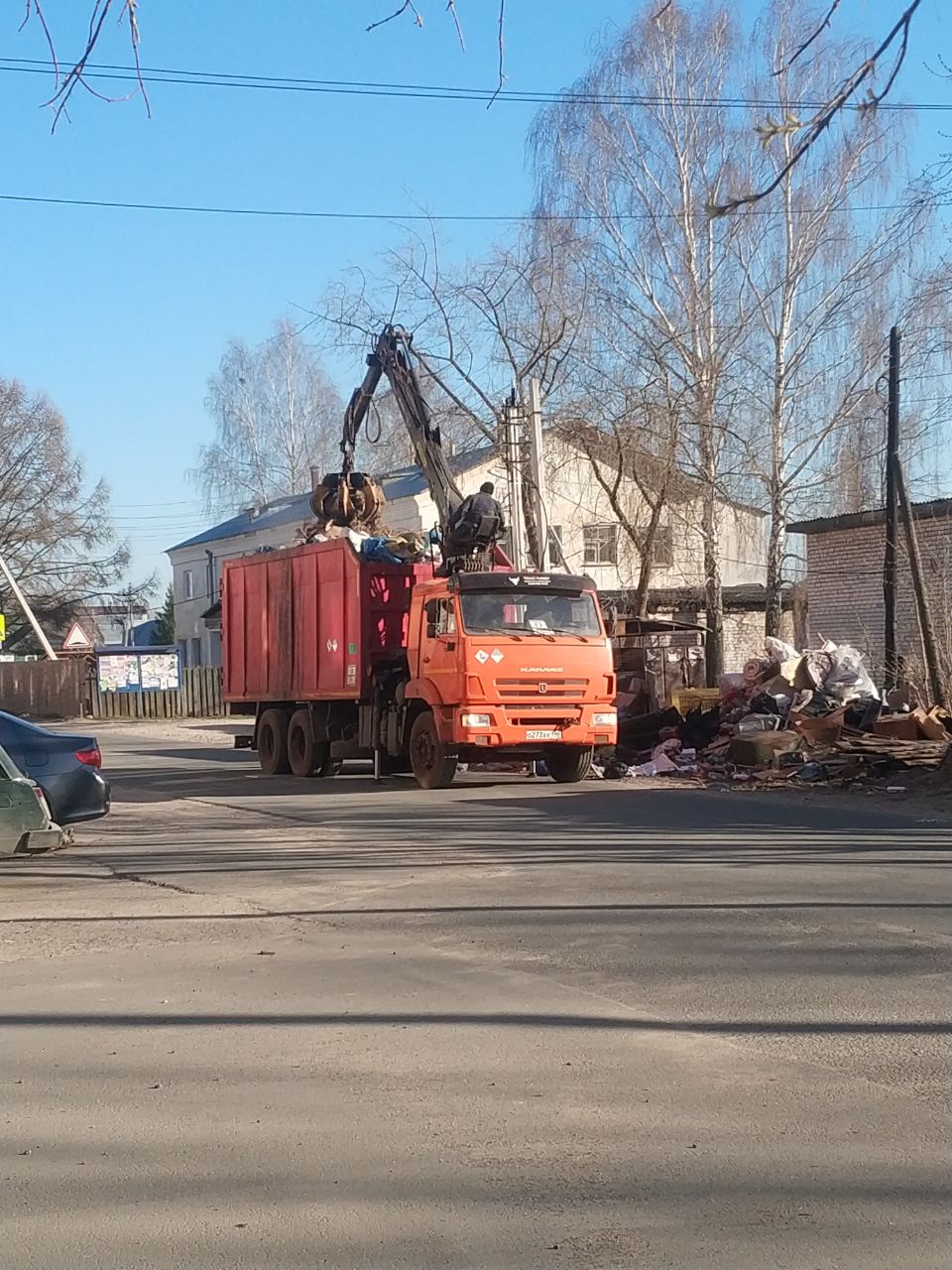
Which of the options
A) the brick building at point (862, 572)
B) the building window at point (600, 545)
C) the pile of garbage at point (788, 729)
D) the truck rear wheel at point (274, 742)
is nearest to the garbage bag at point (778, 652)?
the pile of garbage at point (788, 729)

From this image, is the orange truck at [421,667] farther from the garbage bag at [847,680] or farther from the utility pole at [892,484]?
the utility pole at [892,484]

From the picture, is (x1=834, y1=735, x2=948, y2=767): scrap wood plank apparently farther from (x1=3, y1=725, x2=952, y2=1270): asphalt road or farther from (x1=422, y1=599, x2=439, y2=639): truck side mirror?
(x1=3, y1=725, x2=952, y2=1270): asphalt road

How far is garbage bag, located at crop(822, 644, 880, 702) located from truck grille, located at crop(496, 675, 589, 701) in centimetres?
481

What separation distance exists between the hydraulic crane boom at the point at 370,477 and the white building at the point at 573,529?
814 mm

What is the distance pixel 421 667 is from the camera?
18500 millimetres

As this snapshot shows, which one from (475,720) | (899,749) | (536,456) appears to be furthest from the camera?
(536,456)

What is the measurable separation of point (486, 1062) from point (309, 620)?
15932 millimetres

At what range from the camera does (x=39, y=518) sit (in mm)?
59031

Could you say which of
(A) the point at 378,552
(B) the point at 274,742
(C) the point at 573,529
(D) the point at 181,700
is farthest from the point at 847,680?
(D) the point at 181,700

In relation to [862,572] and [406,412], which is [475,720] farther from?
[862,572]

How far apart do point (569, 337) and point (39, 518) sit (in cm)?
3291

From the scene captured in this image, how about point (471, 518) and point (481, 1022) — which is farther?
point (471, 518)

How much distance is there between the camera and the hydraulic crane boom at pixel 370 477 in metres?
21.7

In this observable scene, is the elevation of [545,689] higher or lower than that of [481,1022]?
higher
